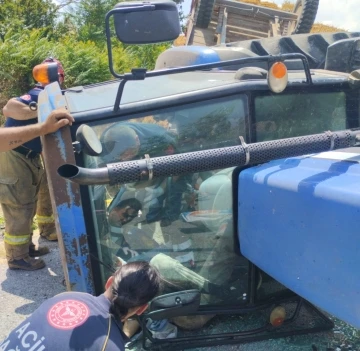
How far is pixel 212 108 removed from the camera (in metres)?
2.46

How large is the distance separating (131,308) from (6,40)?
33.5 ft

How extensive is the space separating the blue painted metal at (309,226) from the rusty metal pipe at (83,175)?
68 cm

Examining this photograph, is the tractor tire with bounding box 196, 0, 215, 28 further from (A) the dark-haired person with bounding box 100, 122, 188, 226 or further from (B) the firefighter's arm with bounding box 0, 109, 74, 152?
(A) the dark-haired person with bounding box 100, 122, 188, 226

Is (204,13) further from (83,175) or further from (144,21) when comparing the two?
(83,175)

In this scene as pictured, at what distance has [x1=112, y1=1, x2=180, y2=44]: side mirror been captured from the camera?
2021 mm

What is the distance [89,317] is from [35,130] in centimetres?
104

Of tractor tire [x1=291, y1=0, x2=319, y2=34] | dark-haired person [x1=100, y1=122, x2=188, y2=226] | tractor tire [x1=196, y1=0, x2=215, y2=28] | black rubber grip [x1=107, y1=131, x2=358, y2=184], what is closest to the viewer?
black rubber grip [x1=107, y1=131, x2=358, y2=184]

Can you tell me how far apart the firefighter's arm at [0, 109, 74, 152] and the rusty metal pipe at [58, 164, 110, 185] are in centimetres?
57

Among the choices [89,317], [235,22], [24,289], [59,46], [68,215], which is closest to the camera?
[89,317]

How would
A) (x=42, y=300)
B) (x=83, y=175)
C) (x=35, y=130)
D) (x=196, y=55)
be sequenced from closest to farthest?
(x=83, y=175)
(x=35, y=130)
(x=196, y=55)
(x=42, y=300)

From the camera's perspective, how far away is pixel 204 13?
22.4 ft

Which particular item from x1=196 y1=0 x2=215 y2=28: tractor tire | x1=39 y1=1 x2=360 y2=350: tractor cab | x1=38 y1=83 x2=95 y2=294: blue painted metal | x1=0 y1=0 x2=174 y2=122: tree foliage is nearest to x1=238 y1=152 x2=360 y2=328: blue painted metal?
x1=39 y1=1 x2=360 y2=350: tractor cab

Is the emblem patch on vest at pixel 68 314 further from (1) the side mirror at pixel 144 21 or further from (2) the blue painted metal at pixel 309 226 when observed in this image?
(1) the side mirror at pixel 144 21

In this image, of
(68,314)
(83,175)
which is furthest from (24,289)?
(83,175)
